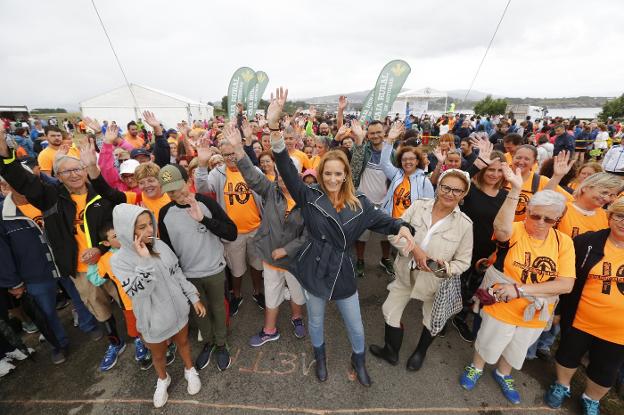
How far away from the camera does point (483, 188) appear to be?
334cm

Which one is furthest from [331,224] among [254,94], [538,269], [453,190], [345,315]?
[254,94]

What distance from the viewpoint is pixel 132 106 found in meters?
25.4

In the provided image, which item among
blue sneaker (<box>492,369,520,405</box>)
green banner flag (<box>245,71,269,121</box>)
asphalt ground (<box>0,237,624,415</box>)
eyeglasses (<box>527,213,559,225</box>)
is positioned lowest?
asphalt ground (<box>0,237,624,415</box>)

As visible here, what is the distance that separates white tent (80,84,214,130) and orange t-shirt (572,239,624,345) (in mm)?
28737

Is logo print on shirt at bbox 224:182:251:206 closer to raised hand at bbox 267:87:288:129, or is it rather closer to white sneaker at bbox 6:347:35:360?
raised hand at bbox 267:87:288:129

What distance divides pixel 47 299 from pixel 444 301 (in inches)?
170

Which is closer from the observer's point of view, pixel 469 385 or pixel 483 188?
pixel 469 385

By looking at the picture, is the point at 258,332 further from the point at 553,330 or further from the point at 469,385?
the point at 553,330

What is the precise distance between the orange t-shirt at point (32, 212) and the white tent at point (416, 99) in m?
30.2

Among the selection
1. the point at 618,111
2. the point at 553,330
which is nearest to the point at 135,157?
the point at 553,330

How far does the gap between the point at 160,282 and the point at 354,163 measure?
331 centimetres

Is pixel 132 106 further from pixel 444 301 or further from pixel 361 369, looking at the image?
pixel 444 301

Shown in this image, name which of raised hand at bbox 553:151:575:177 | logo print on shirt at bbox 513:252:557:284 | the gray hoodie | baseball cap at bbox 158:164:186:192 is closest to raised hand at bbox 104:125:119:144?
baseball cap at bbox 158:164:186:192

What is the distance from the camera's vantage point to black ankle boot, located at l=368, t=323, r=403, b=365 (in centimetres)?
304
